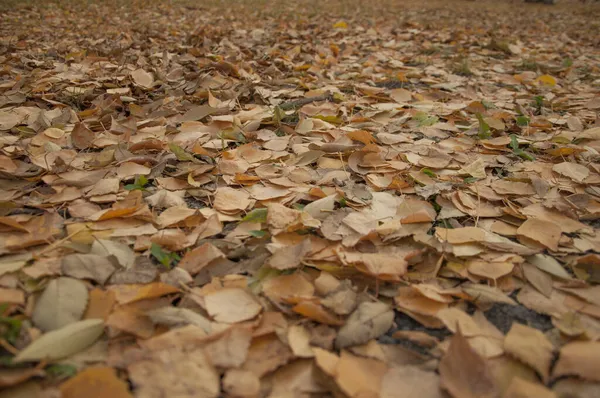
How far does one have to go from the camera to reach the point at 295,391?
1.99 feet

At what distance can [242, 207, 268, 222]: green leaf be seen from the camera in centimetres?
96

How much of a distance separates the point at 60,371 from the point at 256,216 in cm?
49

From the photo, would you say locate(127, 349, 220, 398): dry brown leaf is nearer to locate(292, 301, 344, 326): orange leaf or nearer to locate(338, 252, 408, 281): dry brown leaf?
locate(292, 301, 344, 326): orange leaf

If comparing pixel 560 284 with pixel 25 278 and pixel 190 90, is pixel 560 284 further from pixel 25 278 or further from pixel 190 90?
pixel 190 90

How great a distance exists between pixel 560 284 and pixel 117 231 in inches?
36.9

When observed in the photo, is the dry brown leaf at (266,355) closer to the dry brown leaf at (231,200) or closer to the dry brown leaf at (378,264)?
the dry brown leaf at (378,264)

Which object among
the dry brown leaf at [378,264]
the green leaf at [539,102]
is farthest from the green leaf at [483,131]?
the dry brown leaf at [378,264]

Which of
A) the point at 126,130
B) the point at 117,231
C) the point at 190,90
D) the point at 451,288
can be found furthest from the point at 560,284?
the point at 190,90

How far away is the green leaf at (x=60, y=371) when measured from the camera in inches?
23.5

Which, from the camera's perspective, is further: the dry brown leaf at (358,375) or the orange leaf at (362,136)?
the orange leaf at (362,136)

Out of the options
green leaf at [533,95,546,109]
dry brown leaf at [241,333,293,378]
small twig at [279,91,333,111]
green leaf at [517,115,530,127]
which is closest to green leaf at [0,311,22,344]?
dry brown leaf at [241,333,293,378]

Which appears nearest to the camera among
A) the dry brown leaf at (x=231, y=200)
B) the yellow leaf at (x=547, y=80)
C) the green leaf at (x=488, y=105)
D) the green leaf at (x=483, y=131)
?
the dry brown leaf at (x=231, y=200)

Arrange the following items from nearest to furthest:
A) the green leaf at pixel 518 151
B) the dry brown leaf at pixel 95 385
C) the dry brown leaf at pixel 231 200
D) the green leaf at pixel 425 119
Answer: the dry brown leaf at pixel 95 385 < the dry brown leaf at pixel 231 200 < the green leaf at pixel 518 151 < the green leaf at pixel 425 119

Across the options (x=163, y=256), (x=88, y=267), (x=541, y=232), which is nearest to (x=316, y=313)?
(x=163, y=256)
